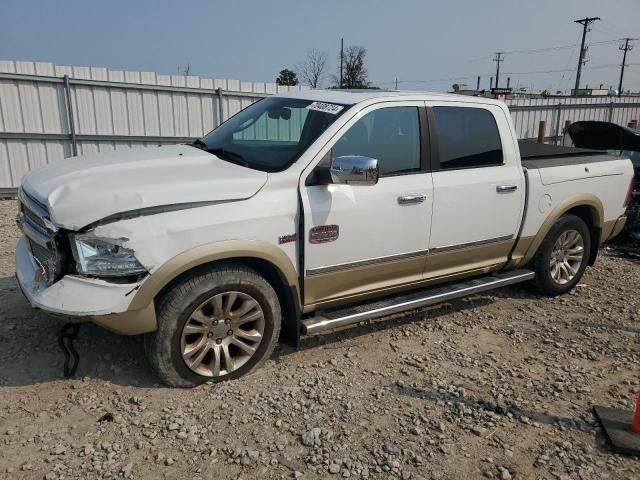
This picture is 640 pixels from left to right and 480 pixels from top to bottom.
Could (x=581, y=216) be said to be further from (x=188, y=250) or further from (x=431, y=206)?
(x=188, y=250)

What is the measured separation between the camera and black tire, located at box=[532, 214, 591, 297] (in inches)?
204

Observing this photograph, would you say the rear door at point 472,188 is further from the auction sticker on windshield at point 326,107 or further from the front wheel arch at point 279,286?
the front wheel arch at point 279,286

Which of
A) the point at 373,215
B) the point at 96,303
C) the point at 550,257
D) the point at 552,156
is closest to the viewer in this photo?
the point at 96,303

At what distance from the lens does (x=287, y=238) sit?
11.4 feet

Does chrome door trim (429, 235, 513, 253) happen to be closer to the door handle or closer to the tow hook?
the door handle

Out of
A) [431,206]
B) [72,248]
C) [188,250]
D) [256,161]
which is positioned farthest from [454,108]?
[72,248]

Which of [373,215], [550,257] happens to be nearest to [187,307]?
[373,215]

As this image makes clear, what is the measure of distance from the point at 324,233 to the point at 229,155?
1012mm

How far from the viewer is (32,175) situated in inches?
143

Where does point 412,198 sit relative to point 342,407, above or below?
above

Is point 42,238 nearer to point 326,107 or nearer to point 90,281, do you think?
point 90,281

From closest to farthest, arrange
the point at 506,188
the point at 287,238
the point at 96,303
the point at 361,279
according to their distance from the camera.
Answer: the point at 96,303
the point at 287,238
the point at 361,279
the point at 506,188

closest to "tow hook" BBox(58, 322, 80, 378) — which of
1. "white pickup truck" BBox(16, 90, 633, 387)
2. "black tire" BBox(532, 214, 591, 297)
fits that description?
"white pickup truck" BBox(16, 90, 633, 387)

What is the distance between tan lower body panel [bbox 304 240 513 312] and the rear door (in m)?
0.01
